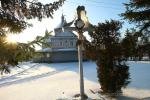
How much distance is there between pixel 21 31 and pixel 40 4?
2.43 feet

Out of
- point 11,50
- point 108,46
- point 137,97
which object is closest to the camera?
point 11,50

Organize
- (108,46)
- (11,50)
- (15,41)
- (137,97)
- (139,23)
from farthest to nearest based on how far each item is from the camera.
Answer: (139,23), (108,46), (137,97), (15,41), (11,50)

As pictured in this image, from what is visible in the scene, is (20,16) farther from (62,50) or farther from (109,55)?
(62,50)

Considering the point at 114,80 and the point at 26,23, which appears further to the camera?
the point at 114,80

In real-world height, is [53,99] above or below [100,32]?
below

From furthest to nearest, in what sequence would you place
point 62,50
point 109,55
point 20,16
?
1. point 62,50
2. point 109,55
3. point 20,16

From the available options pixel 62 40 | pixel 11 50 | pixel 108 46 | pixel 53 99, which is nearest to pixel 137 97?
pixel 108 46

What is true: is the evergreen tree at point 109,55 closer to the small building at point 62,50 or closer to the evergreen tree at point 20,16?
the evergreen tree at point 20,16

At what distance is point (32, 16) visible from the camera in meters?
6.87

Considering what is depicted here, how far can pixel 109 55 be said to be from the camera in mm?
13984

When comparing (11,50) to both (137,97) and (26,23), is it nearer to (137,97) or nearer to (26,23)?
(26,23)

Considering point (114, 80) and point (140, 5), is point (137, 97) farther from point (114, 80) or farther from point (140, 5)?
point (140, 5)

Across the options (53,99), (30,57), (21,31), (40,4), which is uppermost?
(40,4)

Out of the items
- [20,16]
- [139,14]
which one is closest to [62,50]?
[139,14]
